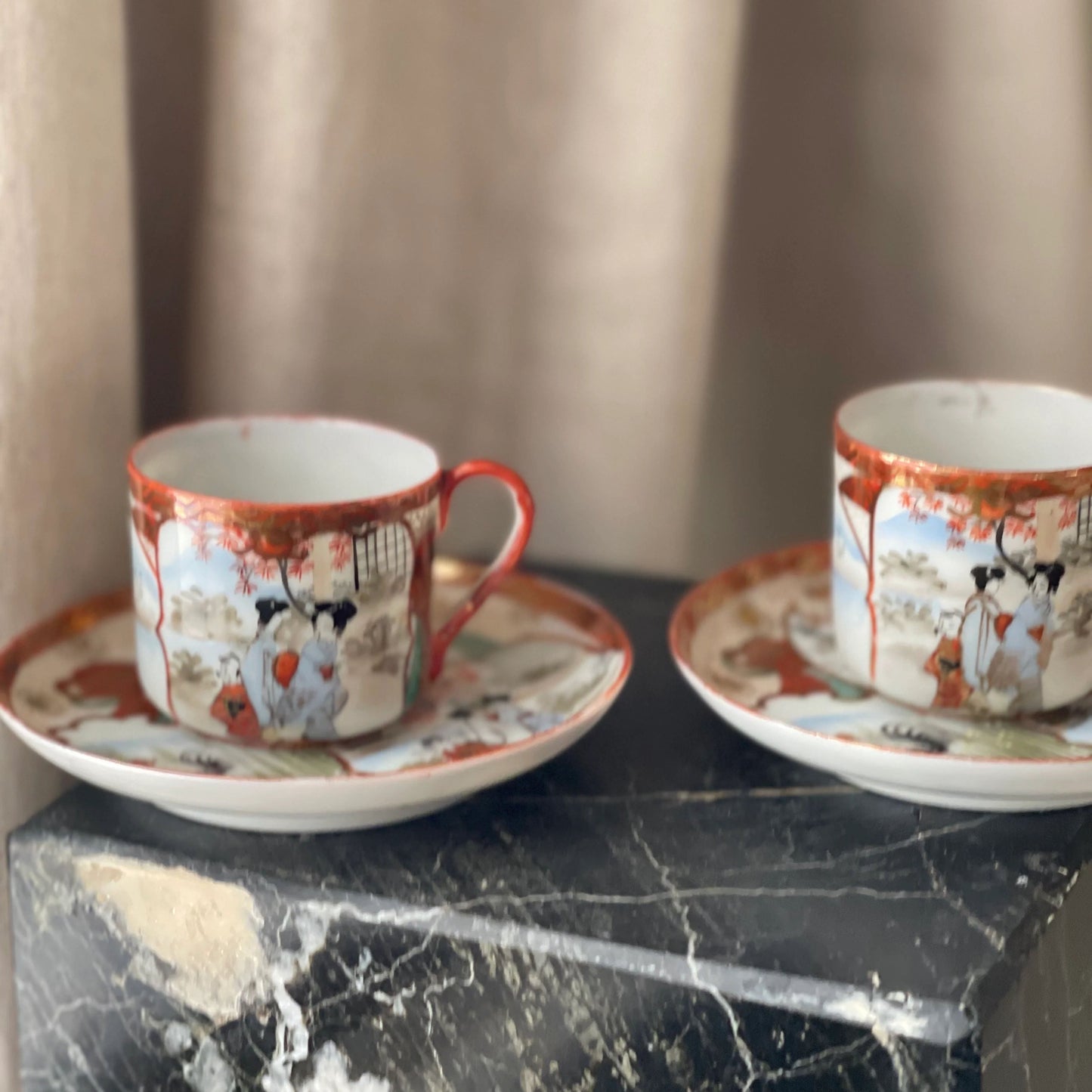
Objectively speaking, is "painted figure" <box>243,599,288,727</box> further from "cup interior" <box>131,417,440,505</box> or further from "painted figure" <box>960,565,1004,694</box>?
"painted figure" <box>960,565,1004,694</box>

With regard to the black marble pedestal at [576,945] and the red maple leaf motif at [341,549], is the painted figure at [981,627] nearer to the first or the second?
the black marble pedestal at [576,945]

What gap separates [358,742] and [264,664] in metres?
0.07

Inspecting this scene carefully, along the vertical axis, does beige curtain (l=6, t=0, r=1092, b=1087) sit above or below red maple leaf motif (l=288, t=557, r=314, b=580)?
above

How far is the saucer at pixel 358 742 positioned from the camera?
586 millimetres

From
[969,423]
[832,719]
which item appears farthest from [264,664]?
[969,423]

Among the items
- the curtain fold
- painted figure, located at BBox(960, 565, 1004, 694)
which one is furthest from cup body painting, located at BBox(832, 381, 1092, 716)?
the curtain fold

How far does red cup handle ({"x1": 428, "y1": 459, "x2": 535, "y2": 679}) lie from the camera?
0.67m

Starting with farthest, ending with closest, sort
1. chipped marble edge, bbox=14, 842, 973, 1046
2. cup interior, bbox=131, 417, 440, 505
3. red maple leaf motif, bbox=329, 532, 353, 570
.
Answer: cup interior, bbox=131, 417, 440, 505, red maple leaf motif, bbox=329, 532, 353, 570, chipped marble edge, bbox=14, 842, 973, 1046

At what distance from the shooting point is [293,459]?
0.74m

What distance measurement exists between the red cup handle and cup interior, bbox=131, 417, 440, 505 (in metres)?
0.04

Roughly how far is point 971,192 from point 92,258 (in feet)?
1.65

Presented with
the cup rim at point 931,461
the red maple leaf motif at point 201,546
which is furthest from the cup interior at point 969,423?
the red maple leaf motif at point 201,546

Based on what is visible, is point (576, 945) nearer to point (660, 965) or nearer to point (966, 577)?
point (660, 965)

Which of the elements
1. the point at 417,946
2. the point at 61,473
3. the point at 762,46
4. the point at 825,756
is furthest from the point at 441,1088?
the point at 762,46
